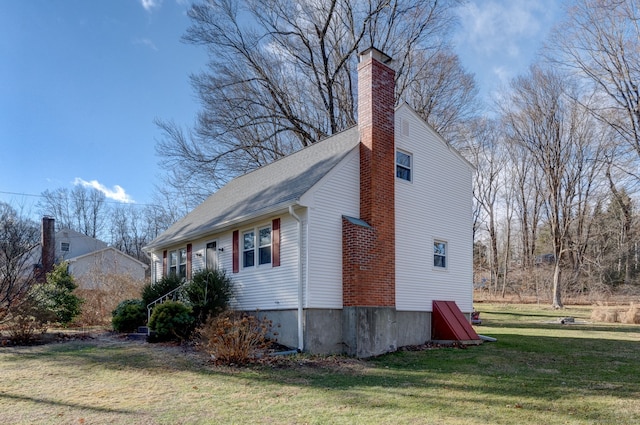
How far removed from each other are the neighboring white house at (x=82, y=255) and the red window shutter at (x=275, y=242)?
1091cm

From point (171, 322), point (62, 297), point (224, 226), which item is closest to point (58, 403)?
point (171, 322)

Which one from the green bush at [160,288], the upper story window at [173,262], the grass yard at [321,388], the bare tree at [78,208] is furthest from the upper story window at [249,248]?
the bare tree at [78,208]

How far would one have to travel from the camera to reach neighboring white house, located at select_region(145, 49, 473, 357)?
10.7 meters

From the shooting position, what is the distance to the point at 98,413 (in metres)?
5.77

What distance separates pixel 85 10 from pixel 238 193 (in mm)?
7230

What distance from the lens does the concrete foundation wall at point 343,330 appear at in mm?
10383

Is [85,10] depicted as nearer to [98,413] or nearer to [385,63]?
[385,63]

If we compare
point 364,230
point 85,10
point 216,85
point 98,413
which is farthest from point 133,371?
point 216,85

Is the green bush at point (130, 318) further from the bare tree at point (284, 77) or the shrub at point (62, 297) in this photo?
the bare tree at point (284, 77)

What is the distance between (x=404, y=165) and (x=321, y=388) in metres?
7.31

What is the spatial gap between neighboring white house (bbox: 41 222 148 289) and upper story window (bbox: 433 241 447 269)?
43.7ft

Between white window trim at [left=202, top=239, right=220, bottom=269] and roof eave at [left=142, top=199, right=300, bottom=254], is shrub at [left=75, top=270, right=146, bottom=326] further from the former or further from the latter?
white window trim at [left=202, top=239, right=220, bottom=269]

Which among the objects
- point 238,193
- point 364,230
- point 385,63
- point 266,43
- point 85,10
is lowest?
point 364,230

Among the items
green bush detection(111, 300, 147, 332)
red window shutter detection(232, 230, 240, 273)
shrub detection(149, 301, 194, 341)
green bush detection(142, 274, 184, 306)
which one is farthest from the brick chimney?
green bush detection(111, 300, 147, 332)
